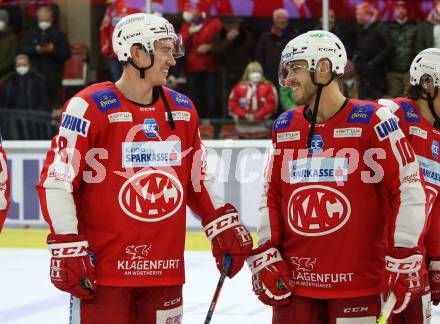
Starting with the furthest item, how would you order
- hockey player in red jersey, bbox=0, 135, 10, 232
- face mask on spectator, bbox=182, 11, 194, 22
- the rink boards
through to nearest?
1. face mask on spectator, bbox=182, 11, 194, 22
2. the rink boards
3. hockey player in red jersey, bbox=0, 135, 10, 232

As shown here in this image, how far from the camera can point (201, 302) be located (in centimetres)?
585

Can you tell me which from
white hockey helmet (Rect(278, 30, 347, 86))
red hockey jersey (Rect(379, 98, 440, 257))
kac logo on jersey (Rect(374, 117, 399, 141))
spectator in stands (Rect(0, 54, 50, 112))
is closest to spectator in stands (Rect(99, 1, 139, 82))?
spectator in stands (Rect(0, 54, 50, 112))

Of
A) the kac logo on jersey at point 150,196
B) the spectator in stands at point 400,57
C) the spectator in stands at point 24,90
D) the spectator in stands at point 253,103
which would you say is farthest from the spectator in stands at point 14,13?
the kac logo on jersey at point 150,196

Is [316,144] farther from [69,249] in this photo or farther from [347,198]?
[69,249]

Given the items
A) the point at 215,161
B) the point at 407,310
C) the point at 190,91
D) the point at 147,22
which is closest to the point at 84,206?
the point at 147,22

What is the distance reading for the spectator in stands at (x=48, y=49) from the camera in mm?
10195

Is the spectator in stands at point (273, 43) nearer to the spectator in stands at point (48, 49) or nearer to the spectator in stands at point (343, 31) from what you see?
the spectator in stands at point (343, 31)

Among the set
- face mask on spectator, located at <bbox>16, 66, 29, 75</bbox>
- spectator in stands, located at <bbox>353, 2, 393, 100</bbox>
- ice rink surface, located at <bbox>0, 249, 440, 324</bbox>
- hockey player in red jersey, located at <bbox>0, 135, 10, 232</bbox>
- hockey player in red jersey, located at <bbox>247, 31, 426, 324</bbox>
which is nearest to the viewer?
hockey player in red jersey, located at <bbox>247, 31, 426, 324</bbox>

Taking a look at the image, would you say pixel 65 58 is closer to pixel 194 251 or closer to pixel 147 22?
pixel 194 251

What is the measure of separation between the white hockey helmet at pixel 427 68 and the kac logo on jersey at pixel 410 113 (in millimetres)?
124

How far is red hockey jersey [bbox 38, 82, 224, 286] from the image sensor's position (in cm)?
354

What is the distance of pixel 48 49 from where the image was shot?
33.5 feet

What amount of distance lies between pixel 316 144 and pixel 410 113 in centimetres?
60

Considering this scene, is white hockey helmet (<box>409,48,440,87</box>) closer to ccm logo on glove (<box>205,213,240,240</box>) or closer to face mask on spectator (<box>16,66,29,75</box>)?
ccm logo on glove (<box>205,213,240,240</box>)
